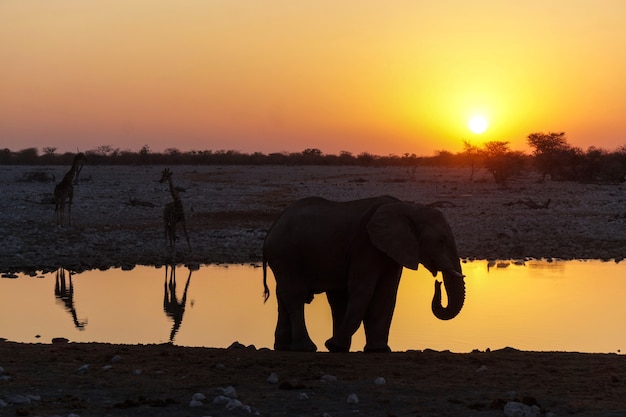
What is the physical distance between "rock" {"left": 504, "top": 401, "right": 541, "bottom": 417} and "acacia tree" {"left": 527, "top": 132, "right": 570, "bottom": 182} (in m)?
47.2

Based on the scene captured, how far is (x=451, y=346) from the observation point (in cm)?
1220

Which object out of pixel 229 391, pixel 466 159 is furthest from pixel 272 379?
pixel 466 159

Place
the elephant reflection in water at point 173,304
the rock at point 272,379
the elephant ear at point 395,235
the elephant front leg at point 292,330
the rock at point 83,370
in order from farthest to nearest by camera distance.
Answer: the elephant reflection in water at point 173,304 < the elephant front leg at point 292,330 < the elephant ear at point 395,235 < the rock at point 83,370 < the rock at point 272,379

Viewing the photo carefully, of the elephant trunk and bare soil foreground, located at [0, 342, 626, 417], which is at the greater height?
the elephant trunk

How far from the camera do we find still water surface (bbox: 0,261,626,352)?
1272 centimetres

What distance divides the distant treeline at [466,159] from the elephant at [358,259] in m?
38.3

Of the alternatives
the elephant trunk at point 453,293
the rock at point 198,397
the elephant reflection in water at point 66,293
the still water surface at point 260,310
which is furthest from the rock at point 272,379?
the elephant reflection in water at point 66,293

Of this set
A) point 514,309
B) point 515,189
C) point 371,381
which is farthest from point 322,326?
point 515,189

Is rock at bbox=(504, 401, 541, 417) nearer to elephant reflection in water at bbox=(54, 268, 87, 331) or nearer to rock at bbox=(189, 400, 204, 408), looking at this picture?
rock at bbox=(189, 400, 204, 408)

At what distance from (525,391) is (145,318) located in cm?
821

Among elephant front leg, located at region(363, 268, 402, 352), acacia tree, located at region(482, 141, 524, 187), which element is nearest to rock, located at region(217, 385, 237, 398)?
elephant front leg, located at region(363, 268, 402, 352)

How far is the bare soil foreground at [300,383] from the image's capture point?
7.06 metres

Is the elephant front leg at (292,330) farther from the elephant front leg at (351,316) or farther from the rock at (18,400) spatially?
the rock at (18,400)

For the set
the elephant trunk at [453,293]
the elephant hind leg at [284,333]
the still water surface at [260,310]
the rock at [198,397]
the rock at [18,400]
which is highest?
the elephant trunk at [453,293]
